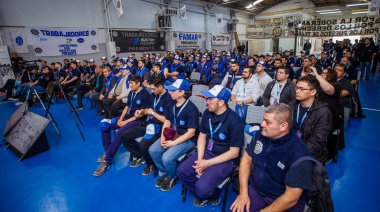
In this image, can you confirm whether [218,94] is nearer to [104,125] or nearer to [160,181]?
[160,181]

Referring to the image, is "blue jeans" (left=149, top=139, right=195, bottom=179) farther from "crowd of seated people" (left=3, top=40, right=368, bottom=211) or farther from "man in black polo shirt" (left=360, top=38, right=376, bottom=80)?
"man in black polo shirt" (left=360, top=38, right=376, bottom=80)

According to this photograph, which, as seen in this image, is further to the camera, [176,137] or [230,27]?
[230,27]

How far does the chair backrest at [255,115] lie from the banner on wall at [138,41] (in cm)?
1042

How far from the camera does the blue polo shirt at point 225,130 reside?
6.72ft

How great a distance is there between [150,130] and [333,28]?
67.7ft

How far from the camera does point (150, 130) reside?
9.25 feet

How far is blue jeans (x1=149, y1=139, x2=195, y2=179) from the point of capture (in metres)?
2.45

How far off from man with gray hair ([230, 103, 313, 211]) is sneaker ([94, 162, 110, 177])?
219 cm

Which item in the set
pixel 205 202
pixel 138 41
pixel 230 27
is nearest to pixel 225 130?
pixel 205 202

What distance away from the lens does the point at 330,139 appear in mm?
2828

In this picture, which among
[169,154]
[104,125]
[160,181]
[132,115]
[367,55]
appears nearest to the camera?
[169,154]

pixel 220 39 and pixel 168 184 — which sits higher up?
pixel 220 39

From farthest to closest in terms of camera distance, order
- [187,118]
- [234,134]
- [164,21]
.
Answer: [164,21], [187,118], [234,134]

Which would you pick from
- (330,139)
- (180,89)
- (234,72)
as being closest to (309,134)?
Result: (330,139)
